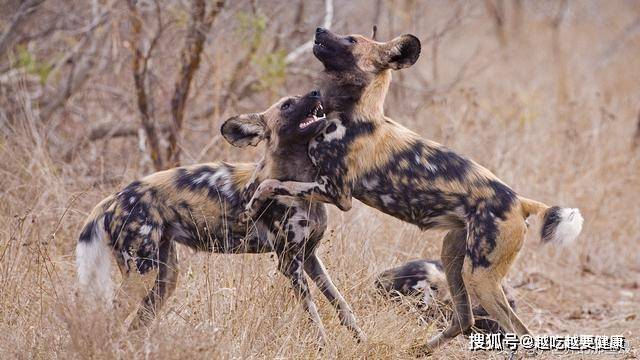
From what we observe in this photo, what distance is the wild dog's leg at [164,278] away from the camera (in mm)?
4312

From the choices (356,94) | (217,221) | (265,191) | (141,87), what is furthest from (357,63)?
(141,87)

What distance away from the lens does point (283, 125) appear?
4.62 m

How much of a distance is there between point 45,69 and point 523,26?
8263 mm

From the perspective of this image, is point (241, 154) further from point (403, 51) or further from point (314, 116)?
point (403, 51)

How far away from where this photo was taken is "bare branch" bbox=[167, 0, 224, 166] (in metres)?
6.55

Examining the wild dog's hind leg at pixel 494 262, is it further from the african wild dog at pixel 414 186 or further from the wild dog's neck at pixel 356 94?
the wild dog's neck at pixel 356 94

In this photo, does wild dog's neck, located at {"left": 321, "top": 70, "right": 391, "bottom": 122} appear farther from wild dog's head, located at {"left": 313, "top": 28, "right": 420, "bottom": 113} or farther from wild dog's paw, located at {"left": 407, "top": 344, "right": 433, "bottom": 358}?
wild dog's paw, located at {"left": 407, "top": 344, "right": 433, "bottom": 358}

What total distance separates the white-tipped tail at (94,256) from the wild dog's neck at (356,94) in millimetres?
1221

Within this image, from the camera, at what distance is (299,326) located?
4.17 m

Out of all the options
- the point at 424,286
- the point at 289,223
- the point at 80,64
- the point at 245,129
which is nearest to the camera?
the point at 289,223

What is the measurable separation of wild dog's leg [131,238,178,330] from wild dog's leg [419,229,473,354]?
1.24 meters

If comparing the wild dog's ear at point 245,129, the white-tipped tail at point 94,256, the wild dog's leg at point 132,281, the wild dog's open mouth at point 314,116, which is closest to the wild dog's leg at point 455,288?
the wild dog's open mouth at point 314,116

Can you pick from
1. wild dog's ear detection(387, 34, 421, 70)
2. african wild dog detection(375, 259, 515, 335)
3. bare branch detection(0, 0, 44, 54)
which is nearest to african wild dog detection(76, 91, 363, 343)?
wild dog's ear detection(387, 34, 421, 70)

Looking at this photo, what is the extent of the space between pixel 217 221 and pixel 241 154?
A: 237cm
